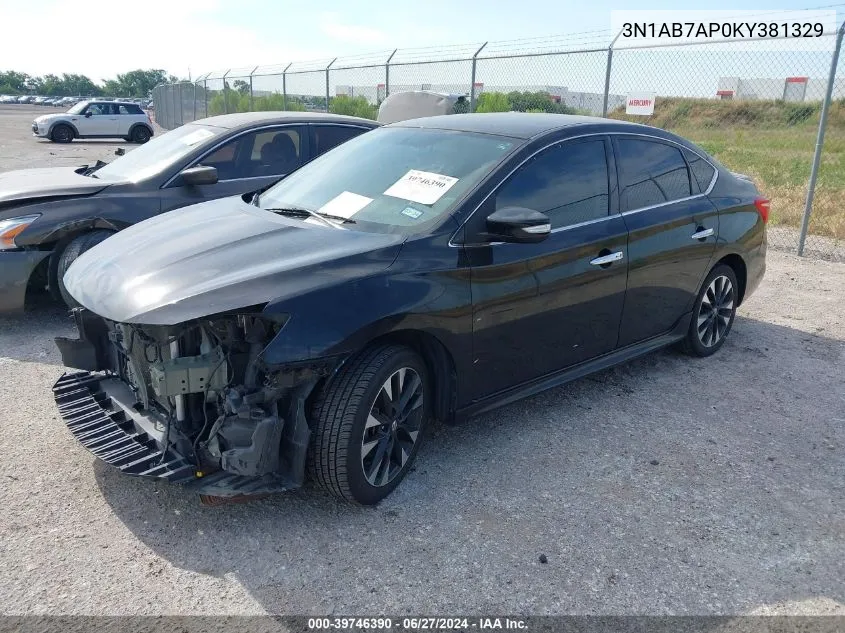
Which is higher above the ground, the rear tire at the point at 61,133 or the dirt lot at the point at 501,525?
the rear tire at the point at 61,133

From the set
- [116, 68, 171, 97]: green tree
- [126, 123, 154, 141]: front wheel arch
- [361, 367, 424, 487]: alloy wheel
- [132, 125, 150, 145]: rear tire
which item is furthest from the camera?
[116, 68, 171, 97]: green tree

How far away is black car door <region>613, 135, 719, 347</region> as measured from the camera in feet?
14.1

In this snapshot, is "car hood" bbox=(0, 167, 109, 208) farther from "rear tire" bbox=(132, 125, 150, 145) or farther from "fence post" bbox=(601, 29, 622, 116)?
"rear tire" bbox=(132, 125, 150, 145)

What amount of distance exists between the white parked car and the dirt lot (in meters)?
24.9

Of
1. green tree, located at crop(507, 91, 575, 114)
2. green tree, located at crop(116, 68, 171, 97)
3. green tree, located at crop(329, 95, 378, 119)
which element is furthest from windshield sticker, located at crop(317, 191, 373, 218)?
green tree, located at crop(116, 68, 171, 97)

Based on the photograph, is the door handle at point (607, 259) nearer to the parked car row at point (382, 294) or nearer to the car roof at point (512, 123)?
the parked car row at point (382, 294)

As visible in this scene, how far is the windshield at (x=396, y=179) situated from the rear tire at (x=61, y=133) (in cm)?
2571

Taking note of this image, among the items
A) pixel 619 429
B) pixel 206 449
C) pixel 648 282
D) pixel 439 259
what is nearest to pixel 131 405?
pixel 206 449

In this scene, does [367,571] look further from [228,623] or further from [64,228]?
[64,228]

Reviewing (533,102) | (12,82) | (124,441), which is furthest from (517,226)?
(12,82)

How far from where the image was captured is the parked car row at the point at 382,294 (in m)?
2.87

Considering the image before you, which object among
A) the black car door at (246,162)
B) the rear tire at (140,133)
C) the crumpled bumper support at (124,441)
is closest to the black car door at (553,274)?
the crumpled bumper support at (124,441)

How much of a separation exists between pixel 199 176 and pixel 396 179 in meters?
2.51

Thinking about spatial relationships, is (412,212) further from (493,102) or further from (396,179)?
(493,102)
